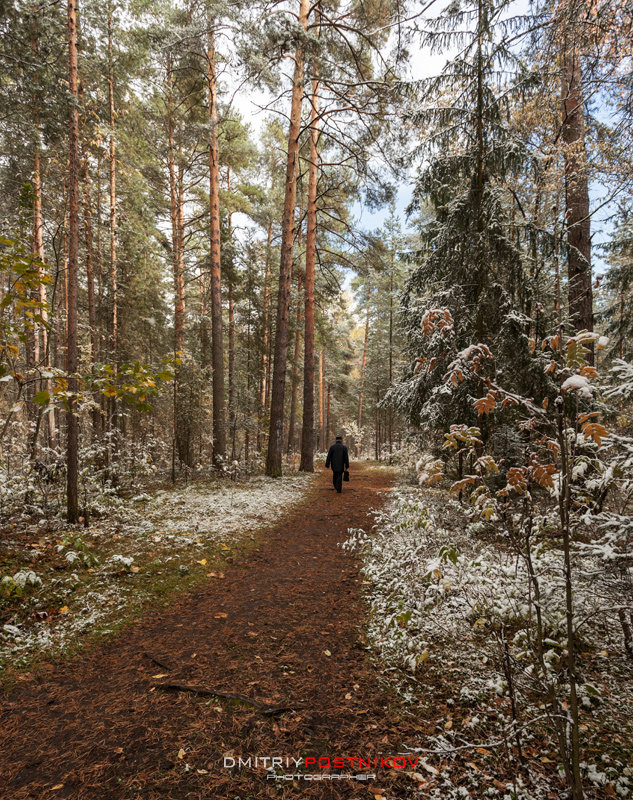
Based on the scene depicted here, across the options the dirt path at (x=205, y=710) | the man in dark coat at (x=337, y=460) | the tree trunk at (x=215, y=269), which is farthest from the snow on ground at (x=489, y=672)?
the tree trunk at (x=215, y=269)

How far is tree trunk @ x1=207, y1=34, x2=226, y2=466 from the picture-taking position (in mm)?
12273

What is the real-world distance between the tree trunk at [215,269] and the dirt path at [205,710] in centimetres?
867

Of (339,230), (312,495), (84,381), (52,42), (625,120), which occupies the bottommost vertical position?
(312,495)

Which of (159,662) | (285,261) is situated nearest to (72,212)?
(159,662)

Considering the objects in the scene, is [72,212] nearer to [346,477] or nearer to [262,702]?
[262,702]

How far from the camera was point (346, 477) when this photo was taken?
12539 millimetres

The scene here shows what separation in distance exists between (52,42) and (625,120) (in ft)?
33.3

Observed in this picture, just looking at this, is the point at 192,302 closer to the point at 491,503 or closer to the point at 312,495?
the point at 312,495

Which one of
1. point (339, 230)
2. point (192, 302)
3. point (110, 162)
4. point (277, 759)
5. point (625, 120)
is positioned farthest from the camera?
point (192, 302)

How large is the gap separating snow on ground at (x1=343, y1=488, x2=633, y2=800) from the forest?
3 centimetres

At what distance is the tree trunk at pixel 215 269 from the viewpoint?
12.3 metres

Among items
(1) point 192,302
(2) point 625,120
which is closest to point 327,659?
(2) point 625,120

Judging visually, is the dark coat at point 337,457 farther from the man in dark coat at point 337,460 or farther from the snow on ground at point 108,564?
the snow on ground at point 108,564

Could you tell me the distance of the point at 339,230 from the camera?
16.6 meters
